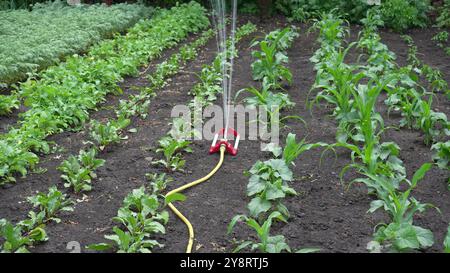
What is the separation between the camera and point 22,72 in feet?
22.0

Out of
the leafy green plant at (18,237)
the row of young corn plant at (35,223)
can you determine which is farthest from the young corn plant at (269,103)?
the leafy green plant at (18,237)

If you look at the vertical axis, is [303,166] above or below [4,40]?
below

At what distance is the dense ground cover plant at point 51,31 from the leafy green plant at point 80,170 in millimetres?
2349

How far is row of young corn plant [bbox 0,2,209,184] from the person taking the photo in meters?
4.59

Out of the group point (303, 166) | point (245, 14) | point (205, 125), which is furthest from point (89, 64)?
point (245, 14)

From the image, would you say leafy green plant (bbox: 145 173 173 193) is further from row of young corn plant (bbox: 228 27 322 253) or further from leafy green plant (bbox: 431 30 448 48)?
leafy green plant (bbox: 431 30 448 48)

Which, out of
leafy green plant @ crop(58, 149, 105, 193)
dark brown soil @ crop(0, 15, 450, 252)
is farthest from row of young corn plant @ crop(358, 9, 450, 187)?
leafy green plant @ crop(58, 149, 105, 193)

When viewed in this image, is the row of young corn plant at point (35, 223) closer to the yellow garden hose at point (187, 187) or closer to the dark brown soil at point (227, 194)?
the dark brown soil at point (227, 194)

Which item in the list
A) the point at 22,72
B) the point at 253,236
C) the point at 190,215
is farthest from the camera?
the point at 22,72

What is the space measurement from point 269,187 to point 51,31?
5.35 metres

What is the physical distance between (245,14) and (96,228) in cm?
825

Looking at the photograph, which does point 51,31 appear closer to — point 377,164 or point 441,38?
point 441,38

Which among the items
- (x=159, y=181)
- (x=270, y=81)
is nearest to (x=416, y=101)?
(x=270, y=81)
